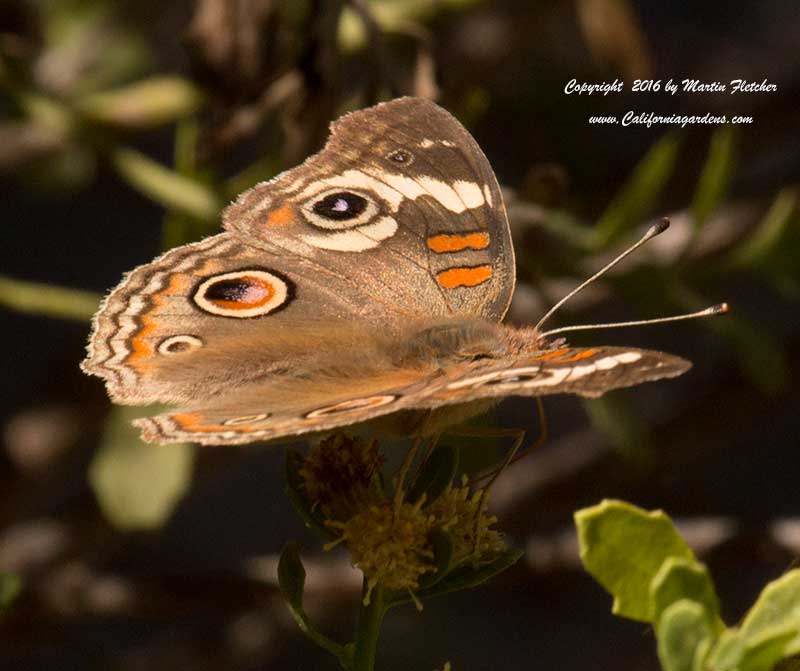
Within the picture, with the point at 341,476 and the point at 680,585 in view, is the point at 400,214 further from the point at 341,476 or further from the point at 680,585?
the point at 680,585

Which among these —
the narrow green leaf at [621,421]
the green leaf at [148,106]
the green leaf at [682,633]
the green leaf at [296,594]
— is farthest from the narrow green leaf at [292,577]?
the green leaf at [148,106]

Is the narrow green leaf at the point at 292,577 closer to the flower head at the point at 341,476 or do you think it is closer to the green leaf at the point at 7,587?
Result: the flower head at the point at 341,476

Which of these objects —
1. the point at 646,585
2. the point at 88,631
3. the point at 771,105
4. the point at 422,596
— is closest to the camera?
the point at 646,585

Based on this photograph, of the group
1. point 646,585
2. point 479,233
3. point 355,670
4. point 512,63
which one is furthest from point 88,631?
point 646,585

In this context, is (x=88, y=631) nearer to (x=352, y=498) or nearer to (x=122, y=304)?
(x=122, y=304)

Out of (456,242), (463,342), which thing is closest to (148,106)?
(456,242)

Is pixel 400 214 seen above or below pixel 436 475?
above

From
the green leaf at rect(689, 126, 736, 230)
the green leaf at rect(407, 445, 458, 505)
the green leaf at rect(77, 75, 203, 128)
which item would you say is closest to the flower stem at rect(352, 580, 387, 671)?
the green leaf at rect(407, 445, 458, 505)
